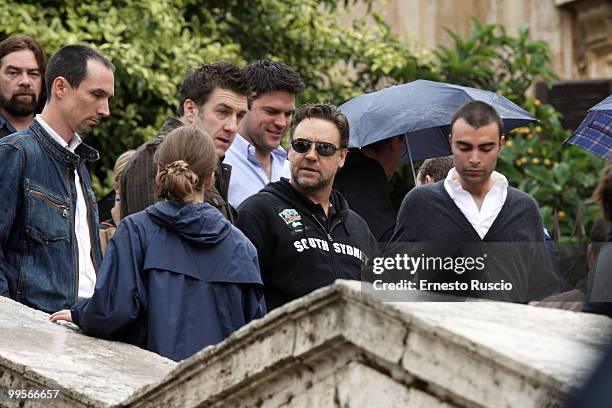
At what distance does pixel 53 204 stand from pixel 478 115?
186cm

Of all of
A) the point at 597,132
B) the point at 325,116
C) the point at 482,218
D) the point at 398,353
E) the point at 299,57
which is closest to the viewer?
the point at 398,353

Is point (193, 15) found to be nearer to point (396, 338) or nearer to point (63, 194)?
point (63, 194)

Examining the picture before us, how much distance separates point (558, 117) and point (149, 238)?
8914mm

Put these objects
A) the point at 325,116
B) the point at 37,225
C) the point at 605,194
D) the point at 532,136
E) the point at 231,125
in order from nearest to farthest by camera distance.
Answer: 1. the point at 605,194
2. the point at 37,225
3. the point at 325,116
4. the point at 231,125
5. the point at 532,136

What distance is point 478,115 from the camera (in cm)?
605

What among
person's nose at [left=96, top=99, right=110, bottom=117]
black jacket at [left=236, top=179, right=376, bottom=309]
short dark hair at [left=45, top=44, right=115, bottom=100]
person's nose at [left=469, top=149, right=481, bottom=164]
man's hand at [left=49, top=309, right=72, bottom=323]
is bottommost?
man's hand at [left=49, top=309, right=72, bottom=323]

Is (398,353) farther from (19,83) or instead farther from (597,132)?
(597,132)

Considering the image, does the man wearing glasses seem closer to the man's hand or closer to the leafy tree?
the man's hand

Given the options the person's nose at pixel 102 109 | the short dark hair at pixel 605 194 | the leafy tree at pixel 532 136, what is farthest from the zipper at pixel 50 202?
the leafy tree at pixel 532 136

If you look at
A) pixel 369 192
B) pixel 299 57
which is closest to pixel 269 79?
pixel 369 192

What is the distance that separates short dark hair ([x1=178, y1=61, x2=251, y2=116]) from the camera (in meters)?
6.68

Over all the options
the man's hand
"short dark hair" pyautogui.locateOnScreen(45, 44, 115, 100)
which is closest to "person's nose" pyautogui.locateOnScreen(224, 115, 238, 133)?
"short dark hair" pyautogui.locateOnScreen(45, 44, 115, 100)

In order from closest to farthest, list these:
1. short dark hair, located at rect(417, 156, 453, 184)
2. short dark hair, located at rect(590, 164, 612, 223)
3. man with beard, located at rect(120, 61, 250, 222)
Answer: short dark hair, located at rect(590, 164, 612, 223) < man with beard, located at rect(120, 61, 250, 222) < short dark hair, located at rect(417, 156, 453, 184)

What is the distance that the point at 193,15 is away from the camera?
462 inches
